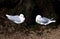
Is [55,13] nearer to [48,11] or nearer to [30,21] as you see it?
[48,11]

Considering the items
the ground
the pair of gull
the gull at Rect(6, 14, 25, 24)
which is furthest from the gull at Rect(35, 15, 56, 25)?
the gull at Rect(6, 14, 25, 24)

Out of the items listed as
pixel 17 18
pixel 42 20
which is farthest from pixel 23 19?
pixel 42 20

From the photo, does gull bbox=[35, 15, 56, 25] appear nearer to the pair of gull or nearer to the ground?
the pair of gull

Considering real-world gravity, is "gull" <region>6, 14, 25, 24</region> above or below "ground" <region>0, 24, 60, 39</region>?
above

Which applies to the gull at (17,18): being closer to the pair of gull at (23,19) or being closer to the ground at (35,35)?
the pair of gull at (23,19)

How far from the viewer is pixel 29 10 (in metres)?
6.32

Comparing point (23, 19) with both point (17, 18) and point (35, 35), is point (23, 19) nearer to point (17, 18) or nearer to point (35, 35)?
point (17, 18)

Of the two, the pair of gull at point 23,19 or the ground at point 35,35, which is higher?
the pair of gull at point 23,19

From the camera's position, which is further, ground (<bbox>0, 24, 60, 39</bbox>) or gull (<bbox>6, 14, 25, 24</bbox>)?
gull (<bbox>6, 14, 25, 24</bbox>)

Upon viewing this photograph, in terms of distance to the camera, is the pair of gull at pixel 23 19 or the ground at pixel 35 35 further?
the pair of gull at pixel 23 19

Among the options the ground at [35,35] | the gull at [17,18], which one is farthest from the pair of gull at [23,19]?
the ground at [35,35]

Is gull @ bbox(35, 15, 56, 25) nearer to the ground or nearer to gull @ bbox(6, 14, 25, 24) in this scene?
the ground

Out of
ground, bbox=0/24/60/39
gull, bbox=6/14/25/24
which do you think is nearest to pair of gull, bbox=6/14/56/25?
gull, bbox=6/14/25/24

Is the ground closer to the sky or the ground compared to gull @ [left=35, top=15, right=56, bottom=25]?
closer to the ground
